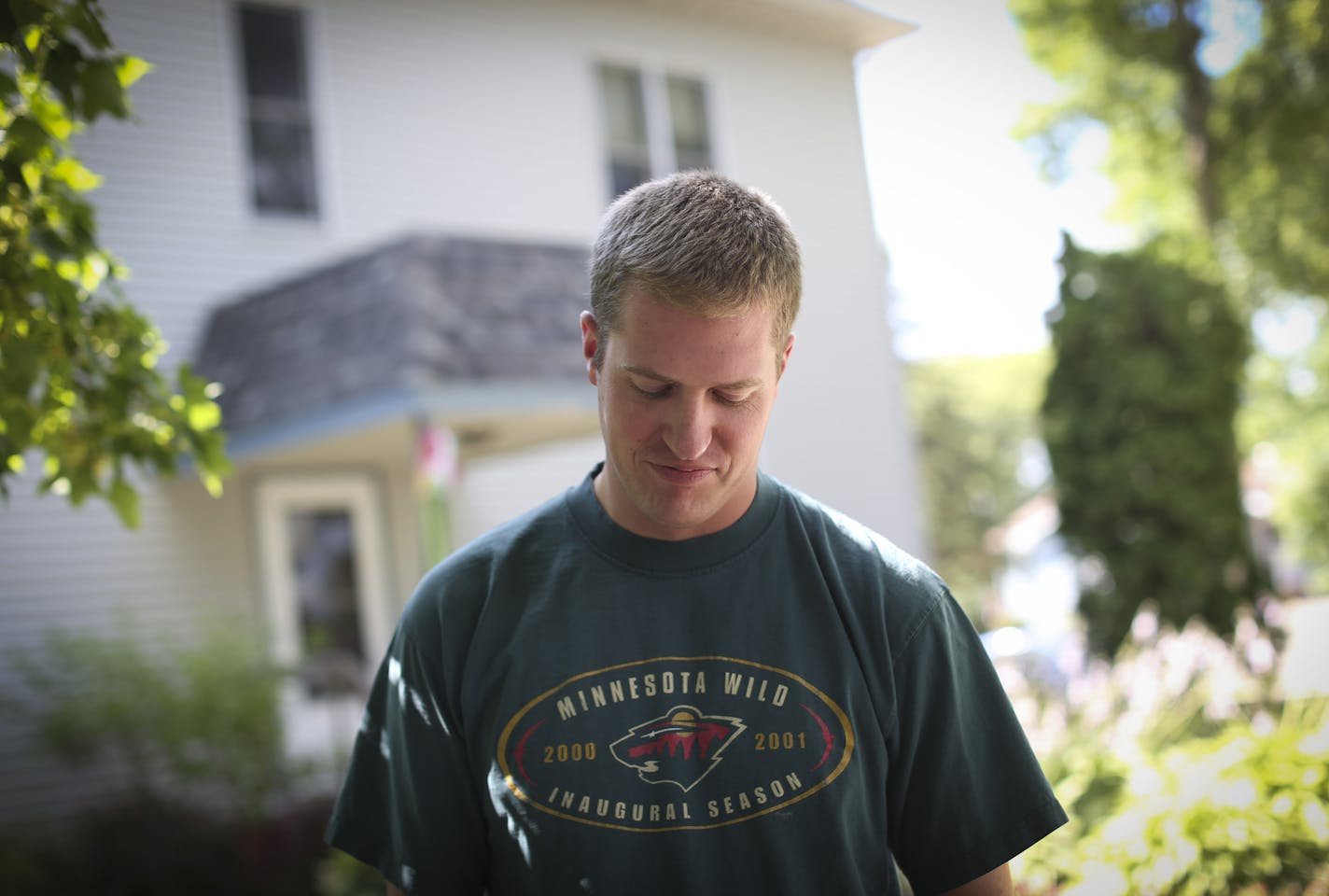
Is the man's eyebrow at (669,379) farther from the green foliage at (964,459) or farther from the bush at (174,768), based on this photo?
the green foliage at (964,459)

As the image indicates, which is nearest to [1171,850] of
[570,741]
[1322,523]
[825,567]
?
[825,567]

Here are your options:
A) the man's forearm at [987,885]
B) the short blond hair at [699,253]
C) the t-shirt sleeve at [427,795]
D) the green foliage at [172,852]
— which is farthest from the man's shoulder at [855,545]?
the green foliage at [172,852]

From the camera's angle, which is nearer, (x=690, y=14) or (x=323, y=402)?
(x=323, y=402)

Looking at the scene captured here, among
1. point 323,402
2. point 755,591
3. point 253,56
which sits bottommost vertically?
point 755,591

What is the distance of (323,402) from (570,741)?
19.8 feet

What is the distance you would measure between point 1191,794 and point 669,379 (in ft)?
9.42

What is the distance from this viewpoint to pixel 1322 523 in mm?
20219

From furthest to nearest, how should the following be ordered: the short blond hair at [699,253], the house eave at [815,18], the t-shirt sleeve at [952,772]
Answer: the house eave at [815,18]
the t-shirt sleeve at [952,772]
the short blond hair at [699,253]

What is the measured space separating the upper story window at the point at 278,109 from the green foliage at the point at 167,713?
350cm

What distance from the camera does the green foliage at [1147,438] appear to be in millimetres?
8367

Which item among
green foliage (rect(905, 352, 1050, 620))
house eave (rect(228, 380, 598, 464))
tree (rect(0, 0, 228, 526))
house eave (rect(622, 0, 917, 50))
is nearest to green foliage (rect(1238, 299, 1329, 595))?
house eave (rect(622, 0, 917, 50))

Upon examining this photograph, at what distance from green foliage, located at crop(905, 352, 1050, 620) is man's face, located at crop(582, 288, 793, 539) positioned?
3348 cm

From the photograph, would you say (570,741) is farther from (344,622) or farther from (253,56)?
(253,56)

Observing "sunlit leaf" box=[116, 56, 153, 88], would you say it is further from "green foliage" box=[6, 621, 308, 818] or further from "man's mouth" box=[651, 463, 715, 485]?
"green foliage" box=[6, 621, 308, 818]
